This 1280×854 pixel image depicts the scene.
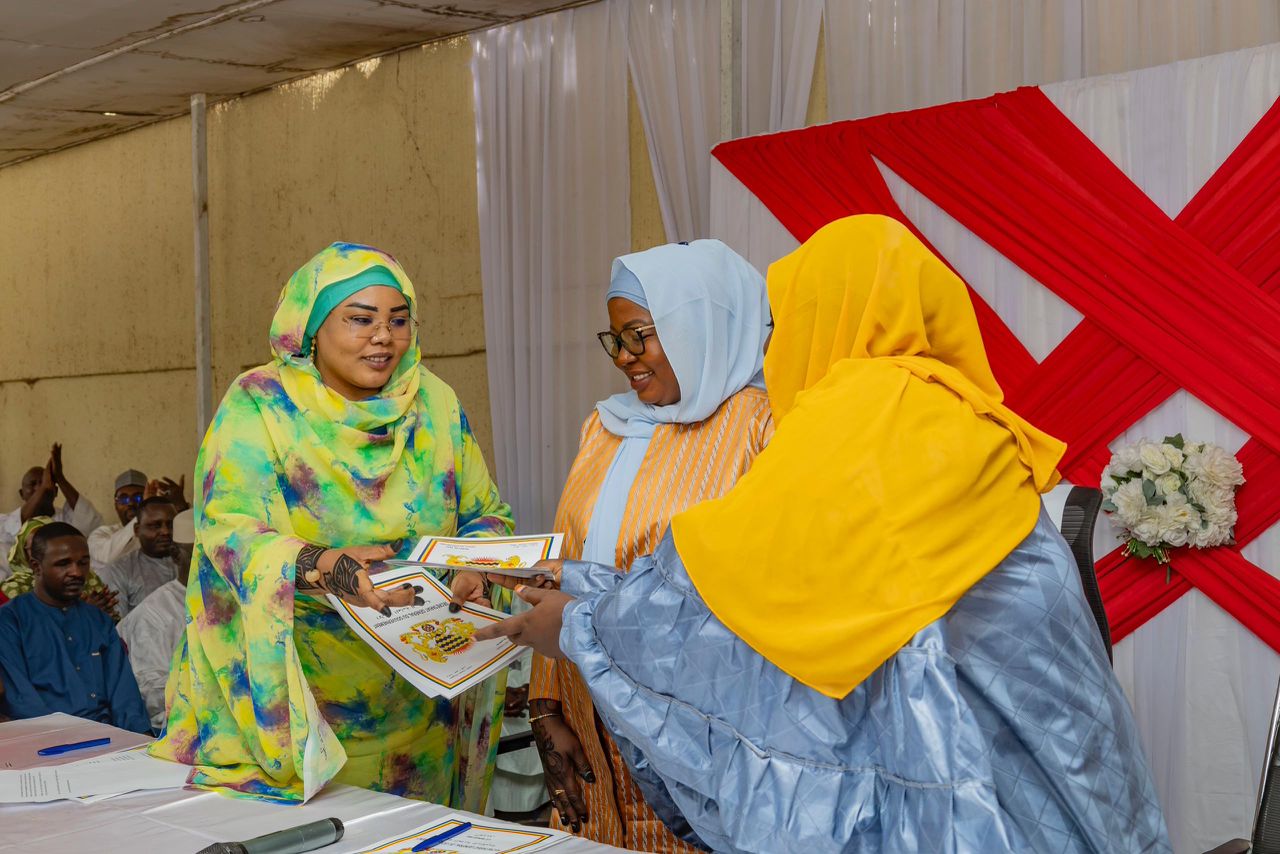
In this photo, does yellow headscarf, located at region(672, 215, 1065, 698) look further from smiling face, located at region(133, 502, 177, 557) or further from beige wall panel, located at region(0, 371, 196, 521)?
beige wall panel, located at region(0, 371, 196, 521)

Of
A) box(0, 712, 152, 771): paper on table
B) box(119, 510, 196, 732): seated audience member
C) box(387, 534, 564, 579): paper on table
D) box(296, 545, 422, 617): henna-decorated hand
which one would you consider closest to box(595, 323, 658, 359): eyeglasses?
box(387, 534, 564, 579): paper on table

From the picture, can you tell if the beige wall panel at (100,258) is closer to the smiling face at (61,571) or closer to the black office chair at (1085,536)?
the smiling face at (61,571)

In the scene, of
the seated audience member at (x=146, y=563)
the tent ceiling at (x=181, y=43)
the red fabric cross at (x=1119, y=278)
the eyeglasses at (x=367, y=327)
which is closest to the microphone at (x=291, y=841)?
the eyeglasses at (x=367, y=327)

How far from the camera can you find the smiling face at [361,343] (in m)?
2.28

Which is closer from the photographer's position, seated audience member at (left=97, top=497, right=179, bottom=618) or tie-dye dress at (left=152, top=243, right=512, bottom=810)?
tie-dye dress at (left=152, top=243, right=512, bottom=810)

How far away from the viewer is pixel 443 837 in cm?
166

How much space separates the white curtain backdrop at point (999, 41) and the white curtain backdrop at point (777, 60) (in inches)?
3.4

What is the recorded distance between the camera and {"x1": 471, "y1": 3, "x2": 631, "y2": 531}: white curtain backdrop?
17.5 feet

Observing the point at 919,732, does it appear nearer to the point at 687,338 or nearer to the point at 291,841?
the point at 291,841

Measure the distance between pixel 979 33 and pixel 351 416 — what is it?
285cm

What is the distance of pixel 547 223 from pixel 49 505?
4.07 m

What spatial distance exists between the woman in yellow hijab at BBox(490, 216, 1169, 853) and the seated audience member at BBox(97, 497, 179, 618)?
4.71 m

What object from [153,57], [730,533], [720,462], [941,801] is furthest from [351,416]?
[153,57]

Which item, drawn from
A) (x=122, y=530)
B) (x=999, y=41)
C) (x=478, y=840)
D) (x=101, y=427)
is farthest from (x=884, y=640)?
(x=101, y=427)
